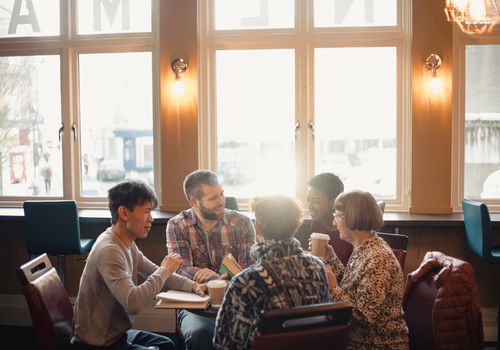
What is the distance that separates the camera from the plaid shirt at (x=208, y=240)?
3.02m

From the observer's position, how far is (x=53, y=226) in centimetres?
409

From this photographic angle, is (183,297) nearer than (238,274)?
No

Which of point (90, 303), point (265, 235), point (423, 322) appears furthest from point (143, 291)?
point (423, 322)

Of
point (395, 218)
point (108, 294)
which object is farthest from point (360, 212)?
point (395, 218)

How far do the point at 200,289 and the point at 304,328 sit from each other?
33.6 inches

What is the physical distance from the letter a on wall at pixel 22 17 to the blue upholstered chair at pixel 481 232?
389 cm

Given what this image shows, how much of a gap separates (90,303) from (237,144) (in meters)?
2.75

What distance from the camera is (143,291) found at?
2.31 metres

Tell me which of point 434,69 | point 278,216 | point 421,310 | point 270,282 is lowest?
point 421,310

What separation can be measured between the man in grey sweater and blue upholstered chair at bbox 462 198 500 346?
2114 millimetres

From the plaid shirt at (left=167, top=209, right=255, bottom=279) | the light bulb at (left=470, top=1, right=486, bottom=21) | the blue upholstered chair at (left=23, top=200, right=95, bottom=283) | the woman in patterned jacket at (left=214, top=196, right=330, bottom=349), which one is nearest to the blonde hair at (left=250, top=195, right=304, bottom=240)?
the woman in patterned jacket at (left=214, top=196, right=330, bottom=349)

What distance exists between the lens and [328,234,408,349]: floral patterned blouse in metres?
2.19

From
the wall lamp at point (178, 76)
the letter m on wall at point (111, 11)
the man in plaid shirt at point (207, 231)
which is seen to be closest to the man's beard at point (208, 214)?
the man in plaid shirt at point (207, 231)

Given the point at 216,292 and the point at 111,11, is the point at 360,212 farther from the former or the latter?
the point at 111,11
